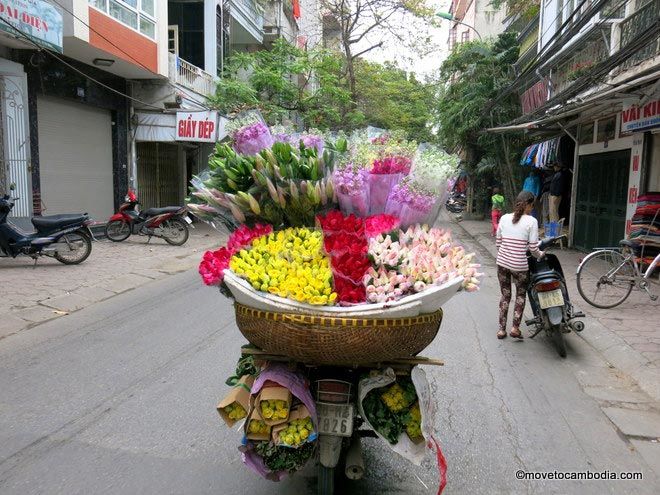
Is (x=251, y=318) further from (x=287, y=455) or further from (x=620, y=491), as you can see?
(x=620, y=491)

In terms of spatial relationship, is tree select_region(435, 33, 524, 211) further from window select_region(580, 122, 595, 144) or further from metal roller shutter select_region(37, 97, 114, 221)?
metal roller shutter select_region(37, 97, 114, 221)

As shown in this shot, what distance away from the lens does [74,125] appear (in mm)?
13211

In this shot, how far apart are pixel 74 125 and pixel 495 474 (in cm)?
1299

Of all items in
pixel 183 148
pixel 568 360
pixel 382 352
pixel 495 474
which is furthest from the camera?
pixel 183 148

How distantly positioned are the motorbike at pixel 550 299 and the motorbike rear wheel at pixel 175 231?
9.33m

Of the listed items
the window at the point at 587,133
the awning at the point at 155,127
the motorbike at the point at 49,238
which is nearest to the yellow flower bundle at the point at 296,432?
the motorbike at the point at 49,238

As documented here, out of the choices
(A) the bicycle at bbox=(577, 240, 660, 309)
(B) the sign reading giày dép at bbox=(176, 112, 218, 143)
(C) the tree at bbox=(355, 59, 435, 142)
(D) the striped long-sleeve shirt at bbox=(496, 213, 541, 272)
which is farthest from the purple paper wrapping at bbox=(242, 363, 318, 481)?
(C) the tree at bbox=(355, 59, 435, 142)

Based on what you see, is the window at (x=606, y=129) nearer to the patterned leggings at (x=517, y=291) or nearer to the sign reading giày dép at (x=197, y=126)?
the patterned leggings at (x=517, y=291)

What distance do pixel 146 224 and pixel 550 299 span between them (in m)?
9.89

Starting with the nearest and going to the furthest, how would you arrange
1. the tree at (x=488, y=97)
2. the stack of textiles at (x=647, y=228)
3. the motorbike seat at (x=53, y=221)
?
the stack of textiles at (x=647, y=228)
the motorbike seat at (x=53, y=221)
the tree at (x=488, y=97)

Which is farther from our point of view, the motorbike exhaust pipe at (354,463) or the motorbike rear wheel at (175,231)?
the motorbike rear wheel at (175,231)

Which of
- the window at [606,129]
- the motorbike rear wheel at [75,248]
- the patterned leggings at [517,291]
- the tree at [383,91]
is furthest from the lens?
the tree at [383,91]

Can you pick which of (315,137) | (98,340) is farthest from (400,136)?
(98,340)

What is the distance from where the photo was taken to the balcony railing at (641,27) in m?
9.06
